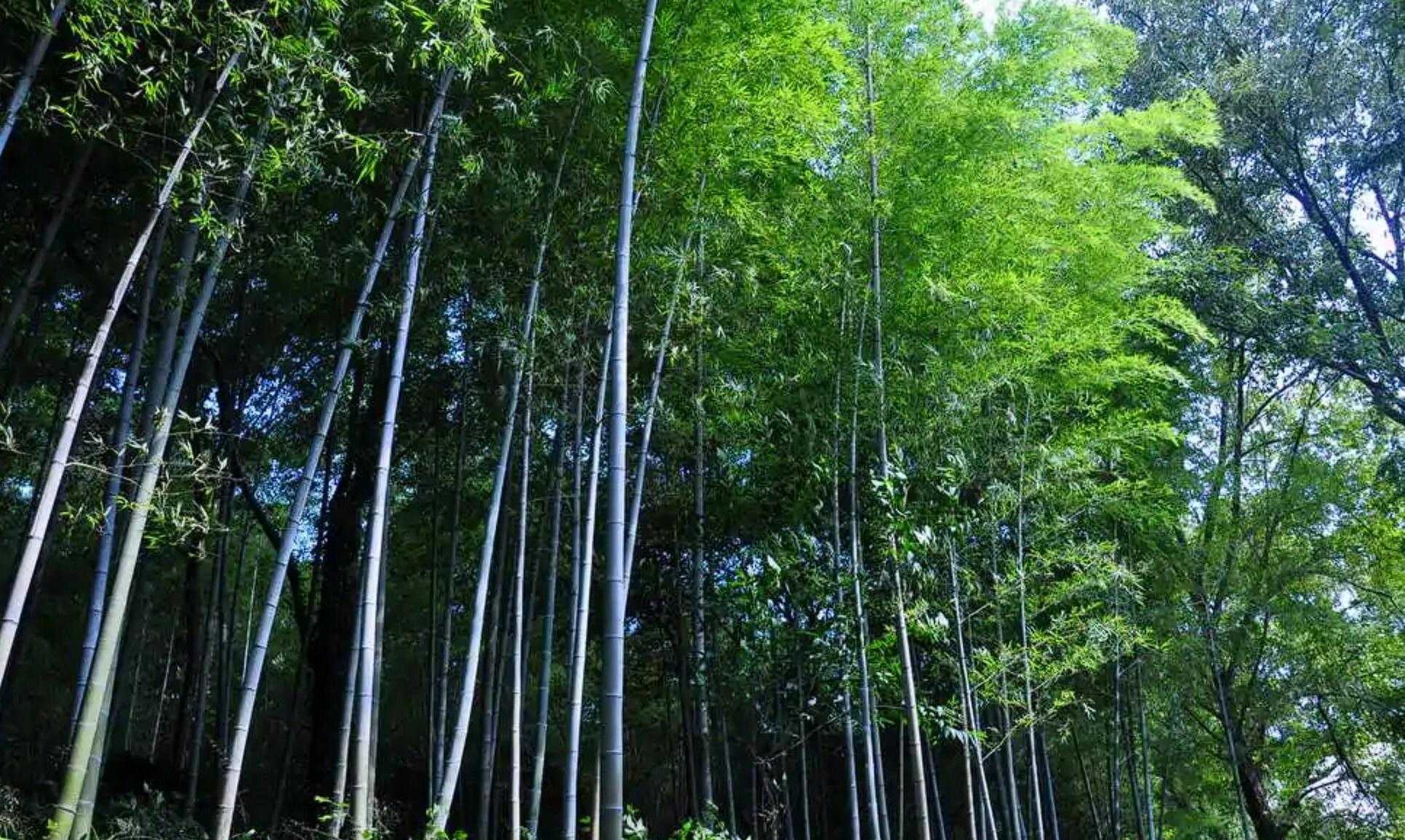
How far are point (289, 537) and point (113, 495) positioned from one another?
0.66 meters

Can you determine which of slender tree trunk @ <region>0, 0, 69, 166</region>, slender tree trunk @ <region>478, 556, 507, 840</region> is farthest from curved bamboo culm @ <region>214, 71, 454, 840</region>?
slender tree trunk @ <region>478, 556, 507, 840</region>

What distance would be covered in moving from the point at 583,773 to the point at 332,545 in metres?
5.90

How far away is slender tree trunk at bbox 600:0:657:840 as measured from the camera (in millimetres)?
2807

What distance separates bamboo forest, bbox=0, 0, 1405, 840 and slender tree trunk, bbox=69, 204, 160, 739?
28mm

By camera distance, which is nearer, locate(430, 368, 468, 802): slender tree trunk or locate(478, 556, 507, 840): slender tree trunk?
locate(478, 556, 507, 840): slender tree trunk

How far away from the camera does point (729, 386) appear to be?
210 inches

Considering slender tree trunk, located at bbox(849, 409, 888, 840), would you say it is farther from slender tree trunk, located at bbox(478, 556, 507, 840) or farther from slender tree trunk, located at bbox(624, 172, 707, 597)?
slender tree trunk, located at bbox(478, 556, 507, 840)

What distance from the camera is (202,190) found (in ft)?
10.6

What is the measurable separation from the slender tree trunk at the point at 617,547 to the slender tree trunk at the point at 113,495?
1.68 m

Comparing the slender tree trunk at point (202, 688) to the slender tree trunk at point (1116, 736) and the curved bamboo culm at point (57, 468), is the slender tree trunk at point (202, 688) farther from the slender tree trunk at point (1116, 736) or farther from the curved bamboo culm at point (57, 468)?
the slender tree trunk at point (1116, 736)

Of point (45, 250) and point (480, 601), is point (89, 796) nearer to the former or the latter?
point (480, 601)

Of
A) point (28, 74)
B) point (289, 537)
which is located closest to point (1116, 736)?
point (289, 537)

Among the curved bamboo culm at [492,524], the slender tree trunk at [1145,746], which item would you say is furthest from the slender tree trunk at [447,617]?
the slender tree trunk at [1145,746]

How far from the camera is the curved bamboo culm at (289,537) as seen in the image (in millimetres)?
3340
